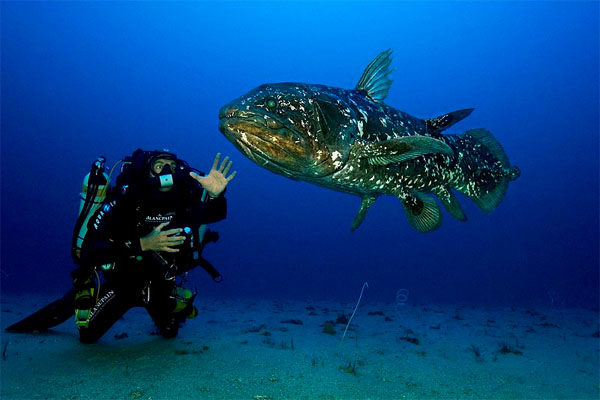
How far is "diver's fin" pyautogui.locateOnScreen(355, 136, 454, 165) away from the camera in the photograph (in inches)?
136

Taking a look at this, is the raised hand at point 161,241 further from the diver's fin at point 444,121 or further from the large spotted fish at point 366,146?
the diver's fin at point 444,121

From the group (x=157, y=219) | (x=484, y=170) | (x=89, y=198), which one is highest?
(x=484, y=170)

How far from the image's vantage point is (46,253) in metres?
67.1

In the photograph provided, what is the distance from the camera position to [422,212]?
440 cm

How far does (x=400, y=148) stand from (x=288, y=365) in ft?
9.52

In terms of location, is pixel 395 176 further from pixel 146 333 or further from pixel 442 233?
pixel 442 233

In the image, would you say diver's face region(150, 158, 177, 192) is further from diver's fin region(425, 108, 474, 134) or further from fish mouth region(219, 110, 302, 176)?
diver's fin region(425, 108, 474, 134)

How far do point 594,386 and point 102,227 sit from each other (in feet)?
21.4

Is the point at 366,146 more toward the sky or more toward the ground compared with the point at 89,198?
more toward the sky

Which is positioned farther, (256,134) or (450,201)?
(450,201)

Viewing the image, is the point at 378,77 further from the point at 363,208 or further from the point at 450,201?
the point at 450,201

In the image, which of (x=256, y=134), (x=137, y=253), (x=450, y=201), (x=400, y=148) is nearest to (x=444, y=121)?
(x=450, y=201)

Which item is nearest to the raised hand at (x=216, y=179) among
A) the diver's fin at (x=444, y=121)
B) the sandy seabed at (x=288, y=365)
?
the sandy seabed at (x=288, y=365)

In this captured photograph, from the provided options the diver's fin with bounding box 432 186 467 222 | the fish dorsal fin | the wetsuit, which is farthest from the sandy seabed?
the fish dorsal fin
